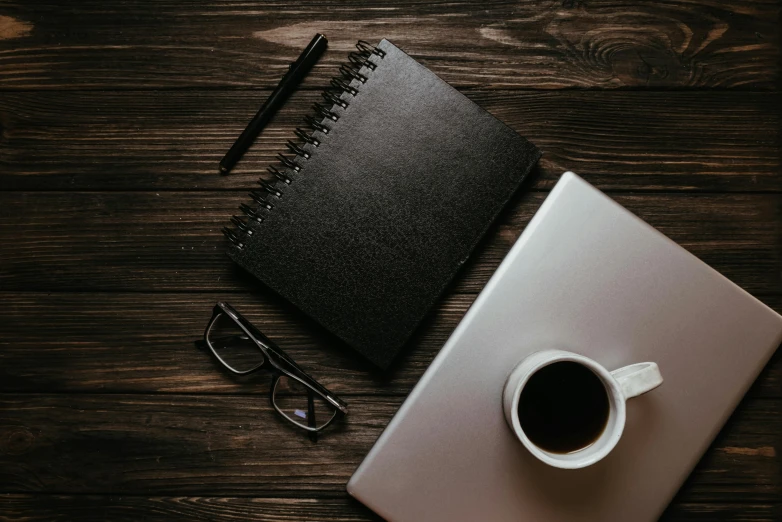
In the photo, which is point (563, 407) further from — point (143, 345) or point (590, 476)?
point (143, 345)

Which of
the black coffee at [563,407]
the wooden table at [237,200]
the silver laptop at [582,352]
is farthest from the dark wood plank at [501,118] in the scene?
the black coffee at [563,407]

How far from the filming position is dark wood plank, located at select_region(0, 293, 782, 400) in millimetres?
722

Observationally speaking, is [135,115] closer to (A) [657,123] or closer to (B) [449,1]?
(B) [449,1]

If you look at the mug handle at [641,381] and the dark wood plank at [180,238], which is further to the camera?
the dark wood plank at [180,238]

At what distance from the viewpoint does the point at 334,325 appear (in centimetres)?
69

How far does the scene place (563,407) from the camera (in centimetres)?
57

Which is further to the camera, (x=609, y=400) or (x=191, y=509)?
(x=191, y=509)

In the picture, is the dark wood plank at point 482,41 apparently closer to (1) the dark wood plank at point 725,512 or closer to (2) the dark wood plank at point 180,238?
(2) the dark wood plank at point 180,238

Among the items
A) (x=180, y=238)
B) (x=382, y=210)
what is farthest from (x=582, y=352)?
(x=180, y=238)

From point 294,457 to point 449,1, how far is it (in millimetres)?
624

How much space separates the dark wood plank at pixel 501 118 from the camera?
0.73 m

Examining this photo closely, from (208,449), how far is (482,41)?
635 mm

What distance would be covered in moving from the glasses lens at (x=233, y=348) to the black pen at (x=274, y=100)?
0.21 meters

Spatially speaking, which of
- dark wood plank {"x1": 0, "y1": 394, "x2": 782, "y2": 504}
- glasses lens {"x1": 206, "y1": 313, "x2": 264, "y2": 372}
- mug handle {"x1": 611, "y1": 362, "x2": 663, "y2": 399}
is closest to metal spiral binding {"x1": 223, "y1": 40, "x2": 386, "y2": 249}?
glasses lens {"x1": 206, "y1": 313, "x2": 264, "y2": 372}
